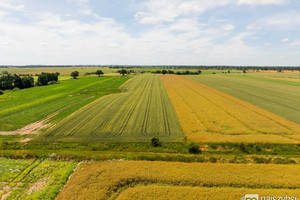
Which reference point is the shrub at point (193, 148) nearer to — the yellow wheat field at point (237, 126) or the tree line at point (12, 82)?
the yellow wheat field at point (237, 126)

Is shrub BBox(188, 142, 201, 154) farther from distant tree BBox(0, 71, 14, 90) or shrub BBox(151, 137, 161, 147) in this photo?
distant tree BBox(0, 71, 14, 90)

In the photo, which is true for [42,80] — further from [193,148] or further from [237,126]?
[237,126]

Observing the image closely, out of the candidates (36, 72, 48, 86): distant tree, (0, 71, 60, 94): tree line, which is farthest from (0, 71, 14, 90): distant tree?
(36, 72, 48, 86): distant tree

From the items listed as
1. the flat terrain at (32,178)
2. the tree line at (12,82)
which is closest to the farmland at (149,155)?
the flat terrain at (32,178)

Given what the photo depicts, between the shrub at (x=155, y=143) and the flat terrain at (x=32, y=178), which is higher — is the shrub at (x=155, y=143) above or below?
Answer: above

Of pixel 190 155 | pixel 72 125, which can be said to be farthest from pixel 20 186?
pixel 190 155

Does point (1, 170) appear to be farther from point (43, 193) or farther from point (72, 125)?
point (72, 125)

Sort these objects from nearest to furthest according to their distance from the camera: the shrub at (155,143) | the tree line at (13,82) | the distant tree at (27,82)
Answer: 1. the shrub at (155,143)
2. the tree line at (13,82)
3. the distant tree at (27,82)

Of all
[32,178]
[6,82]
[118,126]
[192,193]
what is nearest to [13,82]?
[6,82]
